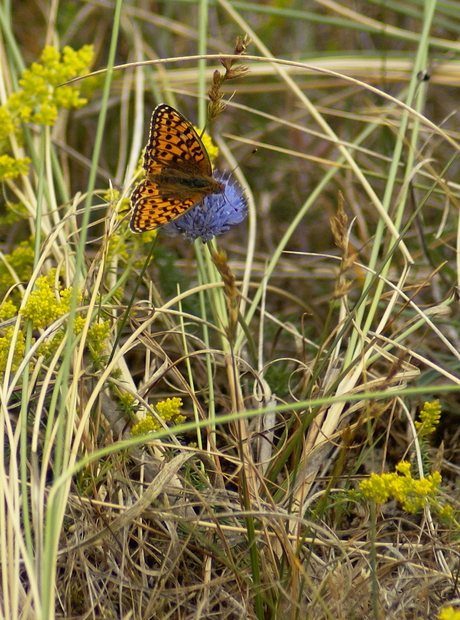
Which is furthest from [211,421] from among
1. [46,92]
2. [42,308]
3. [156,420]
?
[46,92]

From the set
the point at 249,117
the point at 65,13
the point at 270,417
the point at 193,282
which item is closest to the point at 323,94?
the point at 249,117

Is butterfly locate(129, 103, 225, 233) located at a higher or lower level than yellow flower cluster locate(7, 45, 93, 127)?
lower

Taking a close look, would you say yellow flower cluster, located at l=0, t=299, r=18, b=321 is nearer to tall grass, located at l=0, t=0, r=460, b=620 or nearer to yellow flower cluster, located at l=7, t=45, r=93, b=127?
tall grass, located at l=0, t=0, r=460, b=620

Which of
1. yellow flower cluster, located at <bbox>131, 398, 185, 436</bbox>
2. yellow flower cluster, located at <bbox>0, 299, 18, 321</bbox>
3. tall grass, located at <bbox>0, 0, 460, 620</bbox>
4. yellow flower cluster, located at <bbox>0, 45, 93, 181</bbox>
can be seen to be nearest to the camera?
tall grass, located at <bbox>0, 0, 460, 620</bbox>

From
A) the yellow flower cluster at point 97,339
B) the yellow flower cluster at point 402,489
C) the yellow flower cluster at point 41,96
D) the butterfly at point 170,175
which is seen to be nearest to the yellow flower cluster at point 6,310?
the yellow flower cluster at point 97,339

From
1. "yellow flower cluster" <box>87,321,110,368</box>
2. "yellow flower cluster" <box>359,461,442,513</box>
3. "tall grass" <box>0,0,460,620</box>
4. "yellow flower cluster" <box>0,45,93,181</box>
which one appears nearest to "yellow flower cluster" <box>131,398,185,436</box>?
"tall grass" <box>0,0,460,620</box>

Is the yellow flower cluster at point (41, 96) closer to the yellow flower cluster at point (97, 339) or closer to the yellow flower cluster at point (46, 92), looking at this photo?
the yellow flower cluster at point (46, 92)

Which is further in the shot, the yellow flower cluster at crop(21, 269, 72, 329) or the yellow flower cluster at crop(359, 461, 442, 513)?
the yellow flower cluster at crop(21, 269, 72, 329)

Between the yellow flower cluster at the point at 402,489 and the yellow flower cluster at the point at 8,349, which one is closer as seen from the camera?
the yellow flower cluster at the point at 402,489
